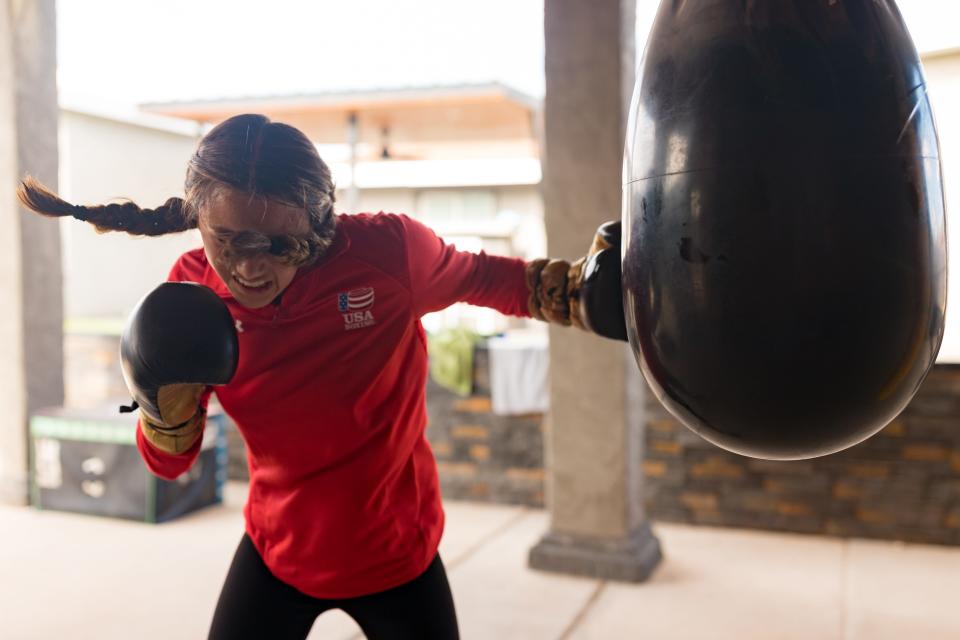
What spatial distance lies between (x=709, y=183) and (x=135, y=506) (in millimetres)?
4145

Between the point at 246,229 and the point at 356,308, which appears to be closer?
the point at 246,229

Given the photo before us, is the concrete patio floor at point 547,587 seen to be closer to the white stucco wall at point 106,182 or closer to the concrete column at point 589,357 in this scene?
the concrete column at point 589,357

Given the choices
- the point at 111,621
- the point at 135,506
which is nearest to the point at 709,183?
the point at 111,621

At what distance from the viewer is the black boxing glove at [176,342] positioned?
1.24 m

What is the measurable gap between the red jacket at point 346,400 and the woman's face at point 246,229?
105mm

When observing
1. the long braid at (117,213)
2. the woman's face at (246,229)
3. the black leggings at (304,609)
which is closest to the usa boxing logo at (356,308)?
the woman's face at (246,229)

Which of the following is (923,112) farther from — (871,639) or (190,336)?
(871,639)

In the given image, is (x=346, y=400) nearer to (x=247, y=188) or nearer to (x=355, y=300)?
(x=355, y=300)

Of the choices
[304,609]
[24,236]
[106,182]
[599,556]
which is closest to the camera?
[304,609]

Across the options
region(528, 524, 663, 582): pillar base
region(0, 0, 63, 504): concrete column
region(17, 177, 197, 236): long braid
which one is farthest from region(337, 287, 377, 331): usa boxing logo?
region(0, 0, 63, 504): concrete column

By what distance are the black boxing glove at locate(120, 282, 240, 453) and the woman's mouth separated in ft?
0.14

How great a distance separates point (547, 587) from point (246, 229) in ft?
8.55

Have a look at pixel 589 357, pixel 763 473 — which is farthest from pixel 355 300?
pixel 763 473

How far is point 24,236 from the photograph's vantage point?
15.4 feet
